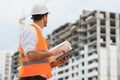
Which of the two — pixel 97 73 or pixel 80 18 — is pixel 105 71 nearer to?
pixel 97 73

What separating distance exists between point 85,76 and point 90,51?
6608 millimetres

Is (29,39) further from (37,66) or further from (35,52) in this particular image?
(37,66)

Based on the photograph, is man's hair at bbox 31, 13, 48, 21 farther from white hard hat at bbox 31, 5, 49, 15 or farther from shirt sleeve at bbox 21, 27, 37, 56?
shirt sleeve at bbox 21, 27, 37, 56

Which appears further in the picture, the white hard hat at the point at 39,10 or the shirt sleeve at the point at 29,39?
the white hard hat at the point at 39,10

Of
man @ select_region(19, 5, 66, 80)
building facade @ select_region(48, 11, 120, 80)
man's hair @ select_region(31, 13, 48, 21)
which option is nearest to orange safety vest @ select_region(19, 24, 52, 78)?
man @ select_region(19, 5, 66, 80)

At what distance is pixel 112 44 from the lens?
121625 millimetres

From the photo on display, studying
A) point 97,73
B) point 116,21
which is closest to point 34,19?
point 97,73

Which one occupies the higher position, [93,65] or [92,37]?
[92,37]

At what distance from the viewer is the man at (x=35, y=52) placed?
5055 mm

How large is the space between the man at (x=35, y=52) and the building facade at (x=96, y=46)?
10952 cm

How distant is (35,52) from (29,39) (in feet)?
0.50

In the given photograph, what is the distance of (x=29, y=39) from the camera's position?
506cm

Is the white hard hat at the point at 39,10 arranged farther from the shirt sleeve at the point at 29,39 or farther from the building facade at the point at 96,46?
the building facade at the point at 96,46

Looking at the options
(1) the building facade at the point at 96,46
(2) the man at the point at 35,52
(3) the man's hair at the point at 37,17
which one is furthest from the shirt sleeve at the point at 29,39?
(1) the building facade at the point at 96,46
